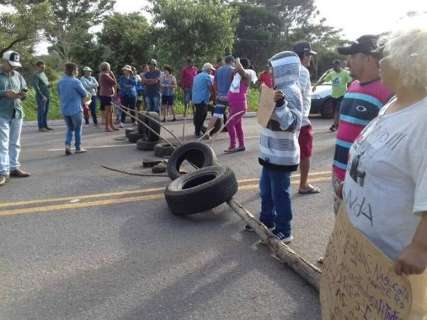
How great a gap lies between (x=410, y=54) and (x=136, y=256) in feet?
10.0

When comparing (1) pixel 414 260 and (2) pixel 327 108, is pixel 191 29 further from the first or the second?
(1) pixel 414 260

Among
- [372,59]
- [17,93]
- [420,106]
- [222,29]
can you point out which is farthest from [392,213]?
[222,29]

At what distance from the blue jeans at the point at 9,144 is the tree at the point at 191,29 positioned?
13614mm

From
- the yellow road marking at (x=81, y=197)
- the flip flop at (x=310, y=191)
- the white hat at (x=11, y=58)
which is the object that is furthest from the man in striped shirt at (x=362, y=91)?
the white hat at (x=11, y=58)

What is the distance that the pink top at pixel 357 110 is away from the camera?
3035 mm

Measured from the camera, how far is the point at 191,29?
19.9 m

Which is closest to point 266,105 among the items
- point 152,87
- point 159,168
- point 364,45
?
point 364,45

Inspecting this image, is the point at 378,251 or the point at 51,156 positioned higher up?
the point at 378,251

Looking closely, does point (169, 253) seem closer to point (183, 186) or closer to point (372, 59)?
point (183, 186)

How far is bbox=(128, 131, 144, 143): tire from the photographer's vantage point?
1045 cm

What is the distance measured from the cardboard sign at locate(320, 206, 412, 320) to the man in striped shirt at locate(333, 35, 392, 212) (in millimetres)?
1032

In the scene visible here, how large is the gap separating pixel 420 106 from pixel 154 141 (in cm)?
801

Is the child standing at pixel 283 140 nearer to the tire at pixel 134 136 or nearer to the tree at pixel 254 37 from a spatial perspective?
the tire at pixel 134 136

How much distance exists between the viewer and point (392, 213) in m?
1.90
